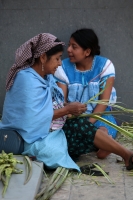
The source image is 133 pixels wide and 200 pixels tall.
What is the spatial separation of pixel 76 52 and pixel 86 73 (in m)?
0.27

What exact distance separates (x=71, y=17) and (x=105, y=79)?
37.0 inches

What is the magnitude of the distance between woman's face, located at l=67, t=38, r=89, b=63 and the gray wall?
0.49 meters

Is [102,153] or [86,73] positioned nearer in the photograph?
[102,153]

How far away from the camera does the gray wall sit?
604cm

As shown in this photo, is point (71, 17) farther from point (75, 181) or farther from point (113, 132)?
point (75, 181)

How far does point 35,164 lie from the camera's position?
4422 millimetres

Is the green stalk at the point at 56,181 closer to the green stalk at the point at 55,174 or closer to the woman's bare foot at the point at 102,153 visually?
the green stalk at the point at 55,174

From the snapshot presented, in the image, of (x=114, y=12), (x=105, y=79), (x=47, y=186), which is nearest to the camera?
(x=47, y=186)

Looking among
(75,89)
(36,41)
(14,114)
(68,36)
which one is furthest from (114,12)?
(14,114)

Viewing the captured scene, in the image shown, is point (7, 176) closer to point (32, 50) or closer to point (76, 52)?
point (32, 50)

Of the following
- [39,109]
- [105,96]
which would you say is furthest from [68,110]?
[105,96]

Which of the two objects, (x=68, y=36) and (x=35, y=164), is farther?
(x=68, y=36)

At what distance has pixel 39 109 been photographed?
15.1 feet

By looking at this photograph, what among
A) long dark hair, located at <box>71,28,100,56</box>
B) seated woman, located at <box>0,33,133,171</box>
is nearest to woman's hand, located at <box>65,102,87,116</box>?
seated woman, located at <box>0,33,133,171</box>
